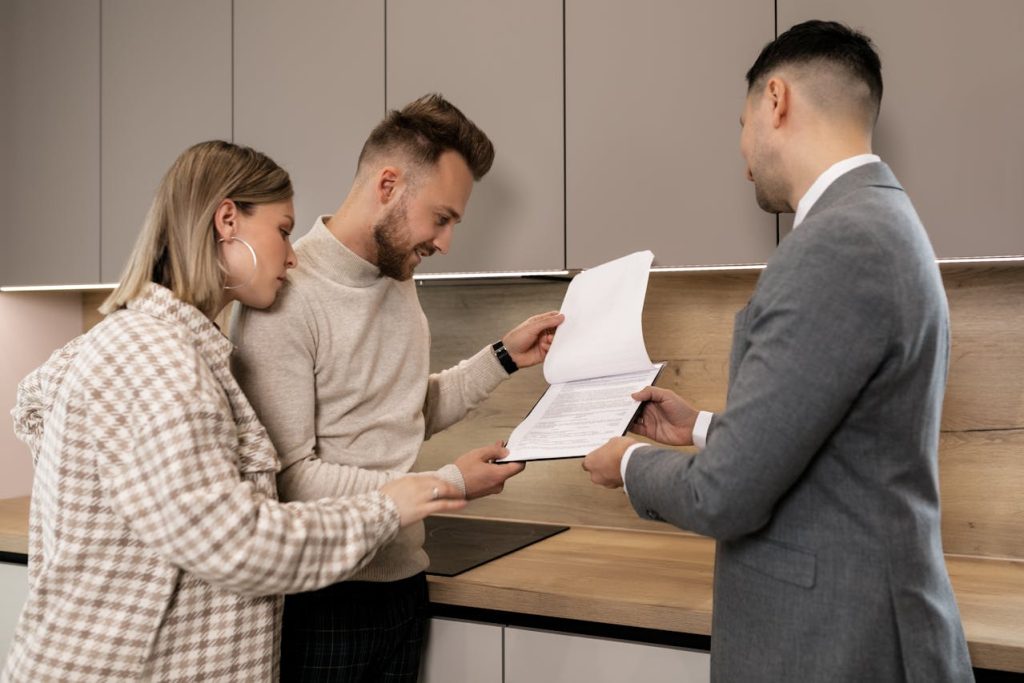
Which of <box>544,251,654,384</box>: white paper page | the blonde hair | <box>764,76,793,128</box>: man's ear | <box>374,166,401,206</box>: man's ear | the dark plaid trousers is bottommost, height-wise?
the dark plaid trousers

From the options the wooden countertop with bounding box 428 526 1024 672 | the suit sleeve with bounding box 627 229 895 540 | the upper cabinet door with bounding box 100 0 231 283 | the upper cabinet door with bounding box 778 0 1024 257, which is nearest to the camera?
the suit sleeve with bounding box 627 229 895 540

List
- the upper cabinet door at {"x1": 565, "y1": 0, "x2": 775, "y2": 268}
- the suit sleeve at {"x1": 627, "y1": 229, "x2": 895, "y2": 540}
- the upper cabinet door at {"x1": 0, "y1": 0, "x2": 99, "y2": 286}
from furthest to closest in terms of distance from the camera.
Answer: the upper cabinet door at {"x1": 0, "y1": 0, "x2": 99, "y2": 286} < the upper cabinet door at {"x1": 565, "y1": 0, "x2": 775, "y2": 268} < the suit sleeve at {"x1": 627, "y1": 229, "x2": 895, "y2": 540}

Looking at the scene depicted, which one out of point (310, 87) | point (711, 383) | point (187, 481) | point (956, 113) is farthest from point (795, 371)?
point (310, 87)

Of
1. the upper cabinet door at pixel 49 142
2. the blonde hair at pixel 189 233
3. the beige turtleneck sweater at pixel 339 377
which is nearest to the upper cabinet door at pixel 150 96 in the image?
the upper cabinet door at pixel 49 142

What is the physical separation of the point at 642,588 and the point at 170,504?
2.62 feet

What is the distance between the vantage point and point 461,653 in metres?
1.51

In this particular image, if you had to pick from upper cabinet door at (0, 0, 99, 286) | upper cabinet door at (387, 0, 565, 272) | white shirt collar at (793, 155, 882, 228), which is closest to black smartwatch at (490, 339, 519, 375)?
upper cabinet door at (387, 0, 565, 272)

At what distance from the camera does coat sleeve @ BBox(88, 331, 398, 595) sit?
3.27 ft

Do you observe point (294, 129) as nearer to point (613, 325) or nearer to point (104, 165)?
point (104, 165)

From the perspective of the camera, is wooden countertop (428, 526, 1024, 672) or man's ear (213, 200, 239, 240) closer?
man's ear (213, 200, 239, 240)

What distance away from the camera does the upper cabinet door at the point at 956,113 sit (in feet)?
4.66

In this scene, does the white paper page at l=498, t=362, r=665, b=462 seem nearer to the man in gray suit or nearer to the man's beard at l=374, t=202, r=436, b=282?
the man in gray suit

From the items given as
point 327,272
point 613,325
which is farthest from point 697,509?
point 327,272

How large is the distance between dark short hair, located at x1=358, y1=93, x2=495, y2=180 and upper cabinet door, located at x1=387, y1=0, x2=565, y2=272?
20 cm
